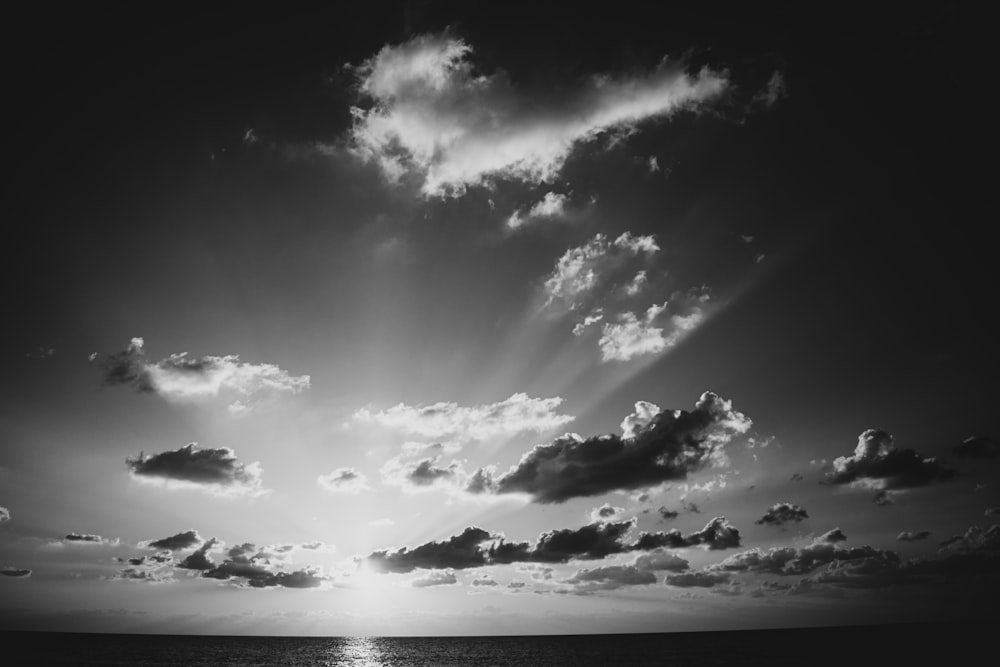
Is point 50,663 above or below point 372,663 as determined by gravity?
above

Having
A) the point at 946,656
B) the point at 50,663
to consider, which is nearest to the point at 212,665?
the point at 50,663

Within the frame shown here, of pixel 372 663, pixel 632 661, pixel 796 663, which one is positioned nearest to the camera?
pixel 796 663

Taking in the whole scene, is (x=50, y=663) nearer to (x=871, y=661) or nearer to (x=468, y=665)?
(x=468, y=665)

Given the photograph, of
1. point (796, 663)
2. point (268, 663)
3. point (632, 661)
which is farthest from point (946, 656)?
point (268, 663)

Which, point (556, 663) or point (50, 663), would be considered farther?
point (556, 663)

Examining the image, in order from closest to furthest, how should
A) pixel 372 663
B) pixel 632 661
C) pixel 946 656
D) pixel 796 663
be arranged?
pixel 796 663
pixel 946 656
pixel 632 661
pixel 372 663

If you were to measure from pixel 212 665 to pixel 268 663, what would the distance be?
52.2 feet

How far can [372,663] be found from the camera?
Result: 160250 mm

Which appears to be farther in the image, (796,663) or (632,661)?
(632,661)

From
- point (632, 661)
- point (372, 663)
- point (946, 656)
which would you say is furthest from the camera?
point (372, 663)

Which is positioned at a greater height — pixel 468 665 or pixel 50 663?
pixel 50 663

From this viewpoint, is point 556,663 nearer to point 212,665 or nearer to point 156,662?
point 212,665

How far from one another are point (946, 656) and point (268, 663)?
20326 centimetres

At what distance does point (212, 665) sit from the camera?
5689 inches
